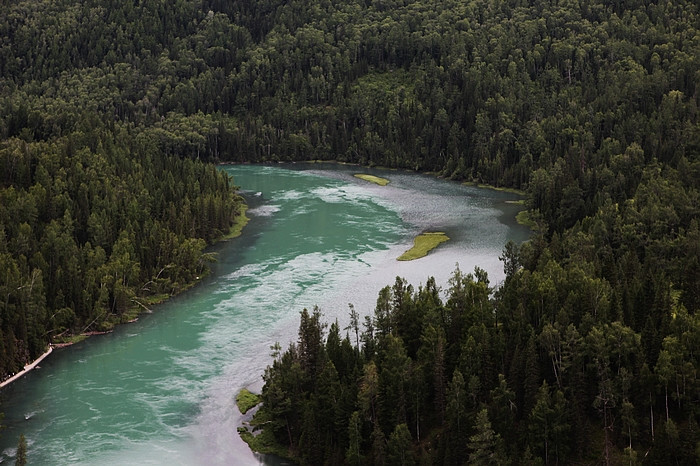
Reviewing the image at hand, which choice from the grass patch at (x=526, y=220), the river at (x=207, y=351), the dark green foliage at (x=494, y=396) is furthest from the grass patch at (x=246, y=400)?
the grass patch at (x=526, y=220)

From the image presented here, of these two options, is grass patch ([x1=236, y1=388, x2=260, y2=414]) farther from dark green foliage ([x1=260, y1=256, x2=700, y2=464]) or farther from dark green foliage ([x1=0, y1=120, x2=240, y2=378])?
dark green foliage ([x1=0, y1=120, x2=240, y2=378])

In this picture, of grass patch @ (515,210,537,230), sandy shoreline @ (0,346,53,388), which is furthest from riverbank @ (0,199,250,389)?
grass patch @ (515,210,537,230)

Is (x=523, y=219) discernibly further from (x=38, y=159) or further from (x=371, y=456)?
(x=371, y=456)

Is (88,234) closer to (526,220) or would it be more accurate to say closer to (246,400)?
(246,400)

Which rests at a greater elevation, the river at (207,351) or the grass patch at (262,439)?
the river at (207,351)

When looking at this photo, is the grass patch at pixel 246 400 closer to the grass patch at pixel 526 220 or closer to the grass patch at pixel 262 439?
the grass patch at pixel 262 439

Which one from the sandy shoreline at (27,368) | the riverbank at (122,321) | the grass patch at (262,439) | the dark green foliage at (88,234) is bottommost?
the grass patch at (262,439)

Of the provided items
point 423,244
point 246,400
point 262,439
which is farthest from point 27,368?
point 423,244
